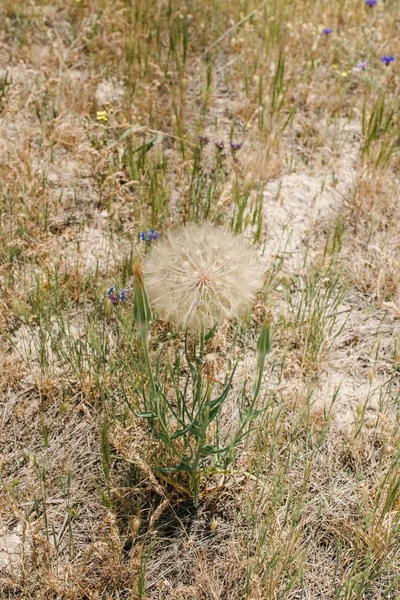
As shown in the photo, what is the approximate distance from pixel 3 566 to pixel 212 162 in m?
2.68

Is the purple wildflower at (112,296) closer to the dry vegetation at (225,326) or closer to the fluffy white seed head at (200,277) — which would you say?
the dry vegetation at (225,326)

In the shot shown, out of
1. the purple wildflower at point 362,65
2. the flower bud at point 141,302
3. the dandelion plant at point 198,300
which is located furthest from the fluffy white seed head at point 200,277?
the purple wildflower at point 362,65

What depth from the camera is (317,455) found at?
245 centimetres

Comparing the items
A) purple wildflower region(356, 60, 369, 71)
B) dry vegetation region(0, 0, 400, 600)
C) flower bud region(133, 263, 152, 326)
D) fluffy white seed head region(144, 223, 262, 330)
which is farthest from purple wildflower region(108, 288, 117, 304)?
purple wildflower region(356, 60, 369, 71)

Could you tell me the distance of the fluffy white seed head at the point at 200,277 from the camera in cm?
196

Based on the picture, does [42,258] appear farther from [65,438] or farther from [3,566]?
[3,566]

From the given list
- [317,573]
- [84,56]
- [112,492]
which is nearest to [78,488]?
[112,492]

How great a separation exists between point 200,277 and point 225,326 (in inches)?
36.2

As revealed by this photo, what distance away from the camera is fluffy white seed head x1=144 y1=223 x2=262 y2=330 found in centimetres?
196

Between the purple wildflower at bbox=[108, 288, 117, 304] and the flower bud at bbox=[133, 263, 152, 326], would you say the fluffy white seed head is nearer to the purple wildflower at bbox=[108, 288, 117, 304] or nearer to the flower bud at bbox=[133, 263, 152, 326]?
the flower bud at bbox=[133, 263, 152, 326]

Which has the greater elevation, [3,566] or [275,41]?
[275,41]

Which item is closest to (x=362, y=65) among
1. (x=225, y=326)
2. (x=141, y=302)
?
(x=225, y=326)

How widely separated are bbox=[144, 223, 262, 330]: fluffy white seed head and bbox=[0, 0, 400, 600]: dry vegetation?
0.25m

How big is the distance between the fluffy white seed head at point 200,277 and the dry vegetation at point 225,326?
A: 0.81ft
